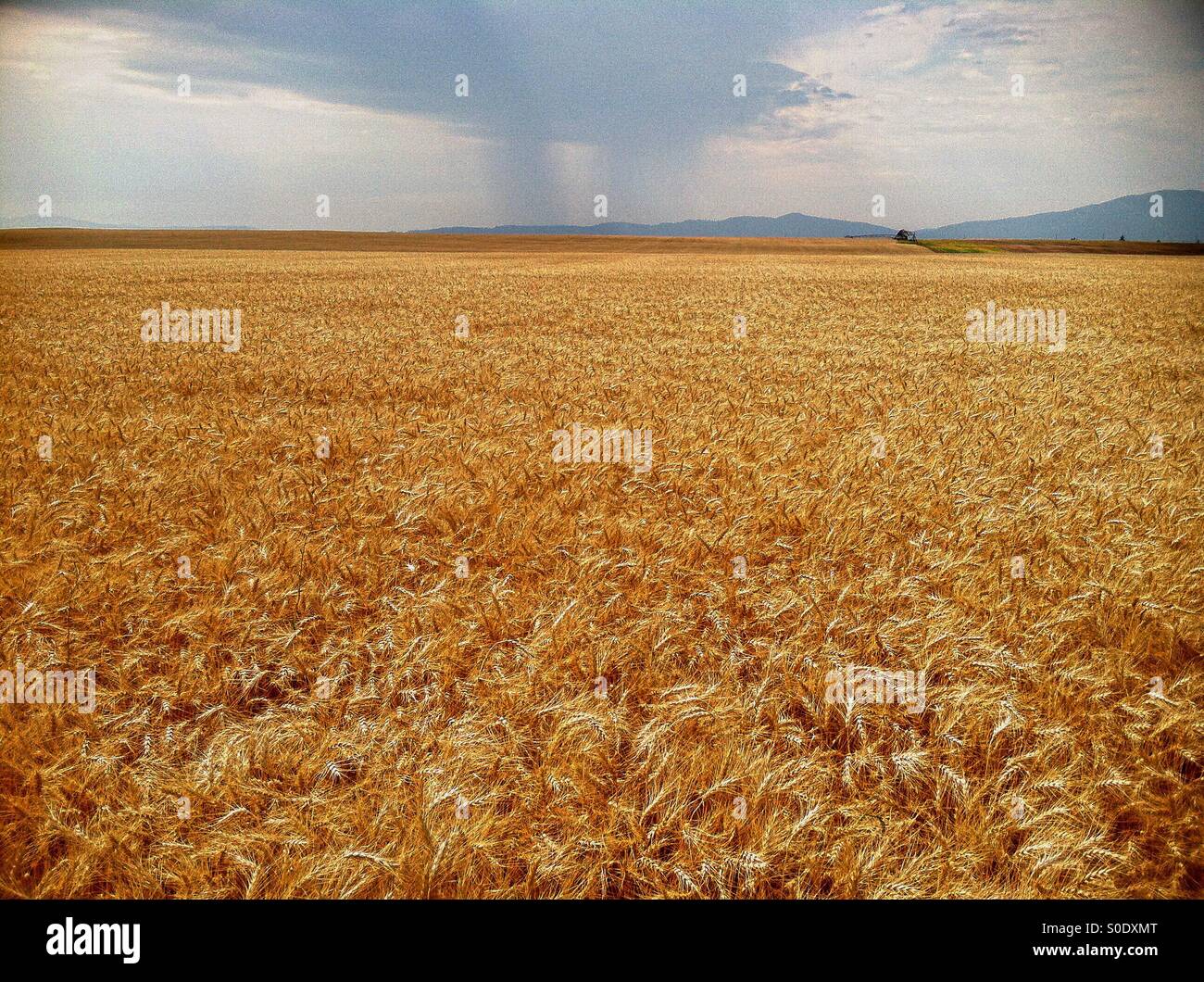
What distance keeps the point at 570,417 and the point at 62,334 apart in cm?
1371

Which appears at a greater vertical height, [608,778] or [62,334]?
[62,334]

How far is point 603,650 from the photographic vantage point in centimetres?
307

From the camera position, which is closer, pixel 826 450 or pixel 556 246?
pixel 826 450

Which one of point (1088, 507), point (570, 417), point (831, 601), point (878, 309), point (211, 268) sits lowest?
point (831, 601)

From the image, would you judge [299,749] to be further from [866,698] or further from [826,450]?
[826,450]

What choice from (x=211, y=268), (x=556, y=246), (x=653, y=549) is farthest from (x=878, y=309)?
(x=556, y=246)

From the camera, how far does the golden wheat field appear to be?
2125mm

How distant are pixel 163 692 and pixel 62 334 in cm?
1586

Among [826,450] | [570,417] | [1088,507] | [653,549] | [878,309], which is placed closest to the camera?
[653,549]

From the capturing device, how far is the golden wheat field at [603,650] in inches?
83.7
